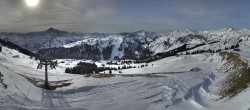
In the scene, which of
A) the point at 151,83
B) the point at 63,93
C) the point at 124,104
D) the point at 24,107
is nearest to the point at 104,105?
the point at 124,104

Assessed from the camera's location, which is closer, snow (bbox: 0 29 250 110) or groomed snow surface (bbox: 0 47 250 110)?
groomed snow surface (bbox: 0 47 250 110)

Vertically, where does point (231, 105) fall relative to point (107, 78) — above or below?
below

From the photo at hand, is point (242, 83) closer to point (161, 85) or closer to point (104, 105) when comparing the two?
point (161, 85)

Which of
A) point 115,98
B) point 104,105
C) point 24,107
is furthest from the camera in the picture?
point 115,98

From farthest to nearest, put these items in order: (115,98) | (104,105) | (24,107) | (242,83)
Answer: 1. (242,83)
2. (115,98)
3. (104,105)
4. (24,107)

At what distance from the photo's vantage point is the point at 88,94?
5719 cm

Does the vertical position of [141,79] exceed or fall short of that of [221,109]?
it exceeds it

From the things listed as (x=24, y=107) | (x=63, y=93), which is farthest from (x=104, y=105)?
(x=24, y=107)

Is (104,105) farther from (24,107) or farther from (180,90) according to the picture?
(180,90)

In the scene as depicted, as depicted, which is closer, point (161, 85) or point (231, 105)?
point (231, 105)

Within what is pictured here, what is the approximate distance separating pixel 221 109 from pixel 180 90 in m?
13.8

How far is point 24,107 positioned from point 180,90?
33881mm

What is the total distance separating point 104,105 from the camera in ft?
172

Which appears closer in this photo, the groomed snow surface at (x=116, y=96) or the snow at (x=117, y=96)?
the groomed snow surface at (x=116, y=96)
